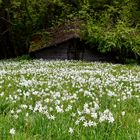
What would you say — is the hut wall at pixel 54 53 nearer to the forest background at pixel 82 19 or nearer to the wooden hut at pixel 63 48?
the wooden hut at pixel 63 48

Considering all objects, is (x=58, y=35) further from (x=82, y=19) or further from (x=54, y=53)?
(x=82, y=19)

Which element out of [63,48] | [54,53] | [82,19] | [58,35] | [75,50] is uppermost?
[82,19]

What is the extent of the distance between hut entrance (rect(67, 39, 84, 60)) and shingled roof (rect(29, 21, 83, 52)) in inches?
57.6

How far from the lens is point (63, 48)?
4394 centimetres

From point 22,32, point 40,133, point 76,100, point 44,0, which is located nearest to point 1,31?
point 22,32

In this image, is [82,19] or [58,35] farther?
[82,19]

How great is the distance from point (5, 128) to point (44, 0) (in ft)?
133

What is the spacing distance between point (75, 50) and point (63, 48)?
121 centimetres

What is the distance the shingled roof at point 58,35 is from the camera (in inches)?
1623

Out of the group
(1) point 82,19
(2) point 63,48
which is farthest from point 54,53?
(1) point 82,19

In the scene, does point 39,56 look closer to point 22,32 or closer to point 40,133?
point 22,32

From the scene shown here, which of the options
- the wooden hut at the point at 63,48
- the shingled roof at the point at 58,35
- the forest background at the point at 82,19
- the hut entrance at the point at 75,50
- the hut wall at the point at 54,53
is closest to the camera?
the forest background at the point at 82,19

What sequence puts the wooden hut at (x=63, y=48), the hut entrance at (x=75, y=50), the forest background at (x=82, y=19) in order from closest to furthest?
the forest background at (x=82, y=19)
the wooden hut at (x=63, y=48)
the hut entrance at (x=75, y=50)

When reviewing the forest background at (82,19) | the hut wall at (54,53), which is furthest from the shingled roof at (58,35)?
the hut wall at (54,53)
